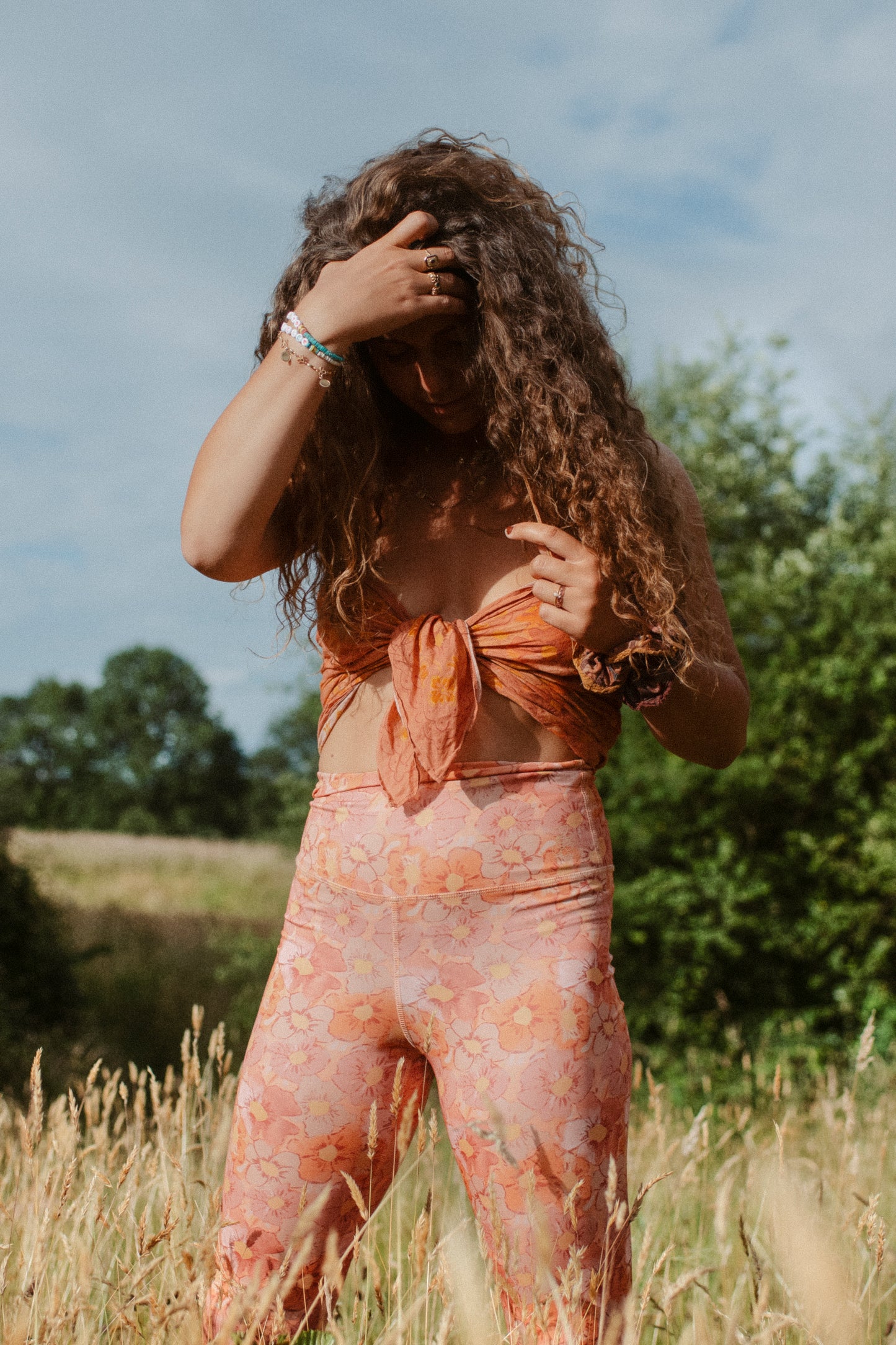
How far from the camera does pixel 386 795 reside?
149 centimetres

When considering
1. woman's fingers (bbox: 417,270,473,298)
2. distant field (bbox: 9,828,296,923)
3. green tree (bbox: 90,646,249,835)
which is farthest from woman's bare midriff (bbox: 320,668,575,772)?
green tree (bbox: 90,646,249,835)

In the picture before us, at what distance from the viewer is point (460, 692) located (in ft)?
4.74

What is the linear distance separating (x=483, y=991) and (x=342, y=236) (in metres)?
1.16

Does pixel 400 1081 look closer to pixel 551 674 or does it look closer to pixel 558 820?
pixel 558 820

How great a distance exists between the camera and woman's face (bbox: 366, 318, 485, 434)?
5.11ft

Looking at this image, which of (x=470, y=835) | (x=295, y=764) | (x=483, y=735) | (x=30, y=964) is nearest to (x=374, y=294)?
(x=483, y=735)

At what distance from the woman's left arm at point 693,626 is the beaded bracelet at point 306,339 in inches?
13.5

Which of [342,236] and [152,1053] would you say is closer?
[342,236]

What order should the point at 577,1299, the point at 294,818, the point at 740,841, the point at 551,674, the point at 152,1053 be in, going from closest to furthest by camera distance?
the point at 577,1299 → the point at 551,674 → the point at 740,841 → the point at 294,818 → the point at 152,1053

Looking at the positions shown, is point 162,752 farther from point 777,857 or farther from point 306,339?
point 306,339

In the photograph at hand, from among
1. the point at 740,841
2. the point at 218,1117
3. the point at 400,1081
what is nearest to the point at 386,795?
the point at 400,1081

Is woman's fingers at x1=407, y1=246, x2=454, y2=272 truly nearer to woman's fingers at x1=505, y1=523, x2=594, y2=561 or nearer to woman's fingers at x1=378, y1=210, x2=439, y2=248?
woman's fingers at x1=378, y1=210, x2=439, y2=248

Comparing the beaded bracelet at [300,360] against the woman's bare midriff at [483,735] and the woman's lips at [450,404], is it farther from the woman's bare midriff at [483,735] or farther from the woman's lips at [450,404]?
the woman's bare midriff at [483,735]

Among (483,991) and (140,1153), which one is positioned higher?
(483,991)
